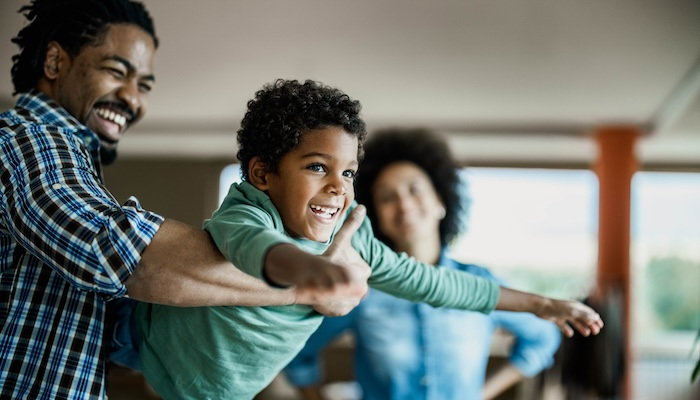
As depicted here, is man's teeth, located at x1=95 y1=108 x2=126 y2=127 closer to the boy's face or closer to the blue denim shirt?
the boy's face

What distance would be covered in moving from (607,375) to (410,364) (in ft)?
2.62

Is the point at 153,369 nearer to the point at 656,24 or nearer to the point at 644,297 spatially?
the point at 656,24

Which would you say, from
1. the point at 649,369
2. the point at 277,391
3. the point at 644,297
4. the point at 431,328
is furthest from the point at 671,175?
the point at 431,328

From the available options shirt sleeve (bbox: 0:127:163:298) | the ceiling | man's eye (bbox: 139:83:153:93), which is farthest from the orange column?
shirt sleeve (bbox: 0:127:163:298)

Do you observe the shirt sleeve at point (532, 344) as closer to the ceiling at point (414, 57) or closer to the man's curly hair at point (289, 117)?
the ceiling at point (414, 57)

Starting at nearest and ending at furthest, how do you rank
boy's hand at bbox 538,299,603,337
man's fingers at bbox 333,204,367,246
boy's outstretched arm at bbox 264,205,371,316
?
1. boy's outstretched arm at bbox 264,205,371,316
2. man's fingers at bbox 333,204,367,246
3. boy's hand at bbox 538,299,603,337

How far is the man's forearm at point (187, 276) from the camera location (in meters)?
0.47

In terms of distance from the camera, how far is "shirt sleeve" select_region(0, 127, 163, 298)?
1.50 ft

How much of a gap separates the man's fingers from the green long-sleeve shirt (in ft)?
0.11

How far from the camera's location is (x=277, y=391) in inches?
105

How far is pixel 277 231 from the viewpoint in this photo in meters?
0.44

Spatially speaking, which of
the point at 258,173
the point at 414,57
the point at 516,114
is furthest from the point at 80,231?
the point at 516,114

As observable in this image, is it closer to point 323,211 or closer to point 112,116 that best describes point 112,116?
point 112,116

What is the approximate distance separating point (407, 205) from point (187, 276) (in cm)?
58
